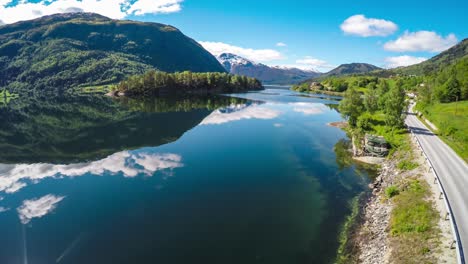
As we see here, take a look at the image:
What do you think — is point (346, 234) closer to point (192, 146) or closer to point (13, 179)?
point (192, 146)

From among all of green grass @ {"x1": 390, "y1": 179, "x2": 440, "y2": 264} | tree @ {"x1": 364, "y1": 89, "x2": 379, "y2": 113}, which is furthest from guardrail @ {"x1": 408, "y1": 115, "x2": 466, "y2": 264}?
tree @ {"x1": 364, "y1": 89, "x2": 379, "y2": 113}

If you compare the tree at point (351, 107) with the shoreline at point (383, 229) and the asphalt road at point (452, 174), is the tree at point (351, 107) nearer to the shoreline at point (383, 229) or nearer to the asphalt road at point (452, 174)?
the asphalt road at point (452, 174)

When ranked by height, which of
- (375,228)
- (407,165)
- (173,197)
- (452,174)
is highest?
(452,174)

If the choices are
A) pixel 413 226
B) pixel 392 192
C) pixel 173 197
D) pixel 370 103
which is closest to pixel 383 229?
pixel 413 226

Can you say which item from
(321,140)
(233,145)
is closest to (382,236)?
(233,145)

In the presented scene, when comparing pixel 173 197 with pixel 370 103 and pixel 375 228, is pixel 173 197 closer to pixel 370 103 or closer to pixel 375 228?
pixel 375 228
